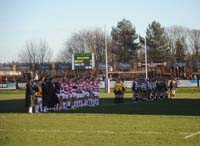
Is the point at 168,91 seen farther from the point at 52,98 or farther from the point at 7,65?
the point at 7,65

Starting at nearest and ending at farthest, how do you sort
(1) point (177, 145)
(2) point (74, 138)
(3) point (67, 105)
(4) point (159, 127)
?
1. (1) point (177, 145)
2. (2) point (74, 138)
3. (4) point (159, 127)
4. (3) point (67, 105)

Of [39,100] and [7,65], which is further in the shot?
[7,65]

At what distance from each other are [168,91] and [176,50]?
70.5 meters

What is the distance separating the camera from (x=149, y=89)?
39719 mm

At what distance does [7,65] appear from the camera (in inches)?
4951

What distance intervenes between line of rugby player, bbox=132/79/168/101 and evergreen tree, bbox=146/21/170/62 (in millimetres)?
66899

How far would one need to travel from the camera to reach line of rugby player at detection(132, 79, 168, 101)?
38.6m

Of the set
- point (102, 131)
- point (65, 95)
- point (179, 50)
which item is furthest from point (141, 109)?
point (179, 50)

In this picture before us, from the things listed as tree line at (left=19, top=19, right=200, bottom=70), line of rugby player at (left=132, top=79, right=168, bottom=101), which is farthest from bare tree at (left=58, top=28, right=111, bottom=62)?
line of rugby player at (left=132, top=79, right=168, bottom=101)

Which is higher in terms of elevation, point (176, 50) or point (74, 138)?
point (176, 50)

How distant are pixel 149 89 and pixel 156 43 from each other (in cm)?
6999

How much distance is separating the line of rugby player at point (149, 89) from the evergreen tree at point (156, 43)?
219 ft

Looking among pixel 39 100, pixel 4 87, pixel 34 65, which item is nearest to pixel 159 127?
pixel 39 100

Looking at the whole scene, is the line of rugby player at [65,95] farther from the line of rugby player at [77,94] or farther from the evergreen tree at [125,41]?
the evergreen tree at [125,41]
